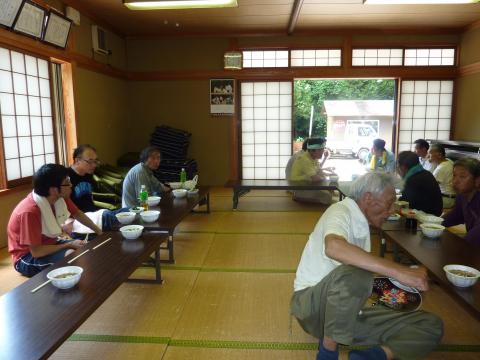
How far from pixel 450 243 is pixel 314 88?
13683mm

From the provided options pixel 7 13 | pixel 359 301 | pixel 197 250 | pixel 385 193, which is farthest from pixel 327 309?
pixel 7 13

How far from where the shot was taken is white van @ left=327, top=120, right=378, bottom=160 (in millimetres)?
14438

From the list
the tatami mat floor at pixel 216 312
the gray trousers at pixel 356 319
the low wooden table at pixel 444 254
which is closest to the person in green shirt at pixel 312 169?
the tatami mat floor at pixel 216 312

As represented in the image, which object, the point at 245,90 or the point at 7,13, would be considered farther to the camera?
the point at 245,90

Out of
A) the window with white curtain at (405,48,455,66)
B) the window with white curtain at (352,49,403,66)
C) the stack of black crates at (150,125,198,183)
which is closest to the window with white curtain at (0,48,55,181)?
the stack of black crates at (150,125,198,183)

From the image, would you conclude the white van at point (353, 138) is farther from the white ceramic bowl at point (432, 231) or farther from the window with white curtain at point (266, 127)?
the white ceramic bowl at point (432, 231)

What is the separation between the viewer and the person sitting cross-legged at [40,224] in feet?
7.92

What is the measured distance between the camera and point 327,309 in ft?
5.22

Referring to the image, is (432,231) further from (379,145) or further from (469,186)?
(379,145)

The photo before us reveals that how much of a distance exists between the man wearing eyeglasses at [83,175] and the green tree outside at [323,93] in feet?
41.0

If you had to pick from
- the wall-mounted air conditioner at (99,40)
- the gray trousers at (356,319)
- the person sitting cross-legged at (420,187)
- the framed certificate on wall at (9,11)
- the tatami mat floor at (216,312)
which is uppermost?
the wall-mounted air conditioner at (99,40)

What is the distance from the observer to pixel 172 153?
268 inches

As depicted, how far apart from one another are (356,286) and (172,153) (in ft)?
18.4

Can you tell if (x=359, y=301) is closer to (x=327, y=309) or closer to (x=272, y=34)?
(x=327, y=309)
